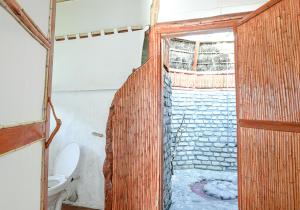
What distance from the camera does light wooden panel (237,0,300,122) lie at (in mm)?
1166

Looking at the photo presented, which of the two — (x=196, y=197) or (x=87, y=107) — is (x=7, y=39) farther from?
(x=196, y=197)

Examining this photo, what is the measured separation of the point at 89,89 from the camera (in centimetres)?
242

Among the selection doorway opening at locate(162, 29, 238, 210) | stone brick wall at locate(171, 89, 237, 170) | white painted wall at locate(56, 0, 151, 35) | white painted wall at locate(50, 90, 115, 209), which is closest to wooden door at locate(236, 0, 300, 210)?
white painted wall at locate(56, 0, 151, 35)

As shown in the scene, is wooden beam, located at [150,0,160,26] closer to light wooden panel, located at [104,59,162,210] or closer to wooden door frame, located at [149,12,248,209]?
wooden door frame, located at [149,12,248,209]

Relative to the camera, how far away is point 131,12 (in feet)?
7.32

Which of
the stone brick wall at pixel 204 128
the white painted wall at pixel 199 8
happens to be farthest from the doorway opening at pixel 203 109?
the white painted wall at pixel 199 8

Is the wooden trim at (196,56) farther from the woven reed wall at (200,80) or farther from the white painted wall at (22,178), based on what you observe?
the white painted wall at (22,178)

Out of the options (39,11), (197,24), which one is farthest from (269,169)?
(39,11)

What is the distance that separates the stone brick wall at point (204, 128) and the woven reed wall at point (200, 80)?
12 centimetres

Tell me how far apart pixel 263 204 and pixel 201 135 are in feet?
10.4

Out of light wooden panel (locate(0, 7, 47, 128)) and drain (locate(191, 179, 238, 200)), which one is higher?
light wooden panel (locate(0, 7, 47, 128))

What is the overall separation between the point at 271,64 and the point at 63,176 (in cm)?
211

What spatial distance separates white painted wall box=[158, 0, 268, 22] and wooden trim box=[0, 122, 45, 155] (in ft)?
4.96

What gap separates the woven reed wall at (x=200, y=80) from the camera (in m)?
4.36
